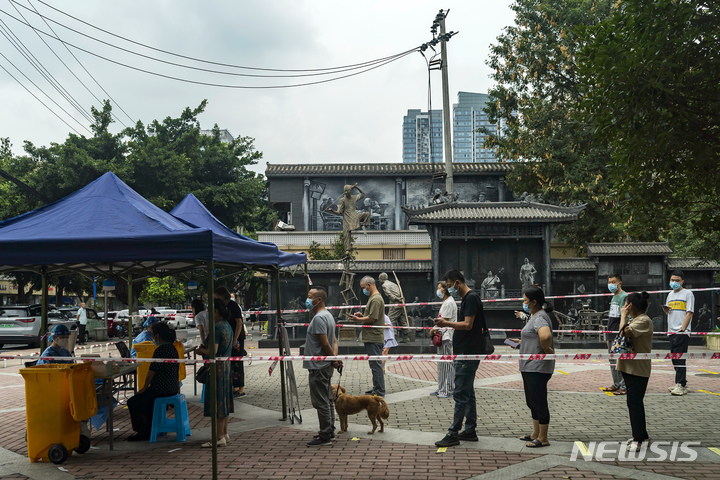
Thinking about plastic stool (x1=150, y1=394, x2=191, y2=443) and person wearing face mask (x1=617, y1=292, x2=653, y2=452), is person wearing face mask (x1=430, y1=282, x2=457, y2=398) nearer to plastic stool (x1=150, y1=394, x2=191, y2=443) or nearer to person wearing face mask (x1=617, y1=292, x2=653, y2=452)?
person wearing face mask (x1=617, y1=292, x2=653, y2=452)

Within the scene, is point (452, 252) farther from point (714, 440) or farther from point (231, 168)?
point (231, 168)

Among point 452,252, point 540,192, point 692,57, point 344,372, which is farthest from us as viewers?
point 540,192

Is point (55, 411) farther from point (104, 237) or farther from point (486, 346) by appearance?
point (486, 346)

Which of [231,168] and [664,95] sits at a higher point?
[231,168]

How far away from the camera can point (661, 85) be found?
656cm

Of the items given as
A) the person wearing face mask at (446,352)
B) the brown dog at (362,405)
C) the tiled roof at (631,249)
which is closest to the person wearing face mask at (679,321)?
the person wearing face mask at (446,352)

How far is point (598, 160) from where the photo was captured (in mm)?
26828

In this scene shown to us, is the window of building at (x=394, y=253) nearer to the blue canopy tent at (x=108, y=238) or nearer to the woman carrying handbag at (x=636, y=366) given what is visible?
the blue canopy tent at (x=108, y=238)

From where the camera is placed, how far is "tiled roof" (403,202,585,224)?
71.2 feet

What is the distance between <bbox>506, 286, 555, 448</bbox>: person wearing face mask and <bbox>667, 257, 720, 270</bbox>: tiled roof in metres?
17.0

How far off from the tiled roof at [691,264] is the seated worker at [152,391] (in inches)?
752

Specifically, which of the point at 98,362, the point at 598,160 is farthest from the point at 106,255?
the point at 598,160

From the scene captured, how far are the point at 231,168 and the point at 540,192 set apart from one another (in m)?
17.8

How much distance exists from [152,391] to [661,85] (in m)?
7.02
